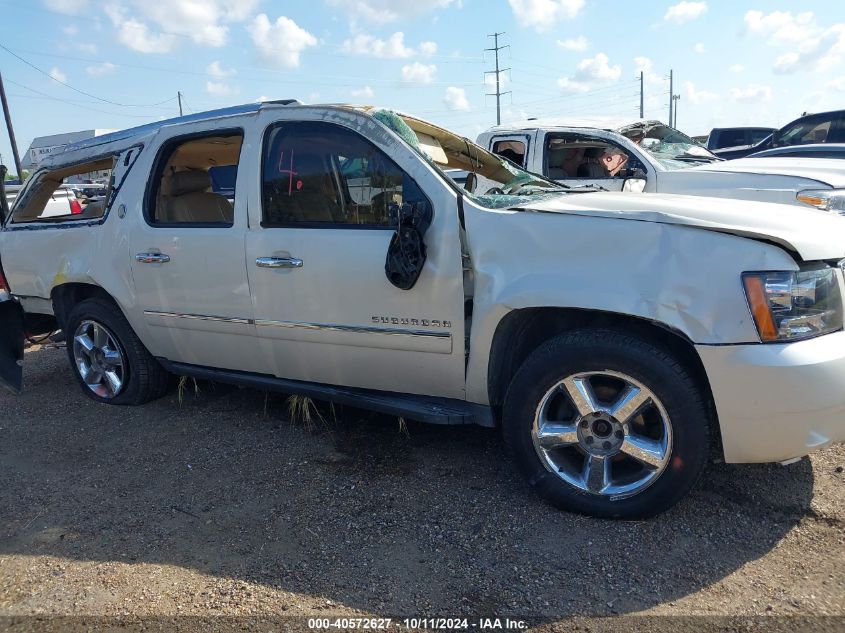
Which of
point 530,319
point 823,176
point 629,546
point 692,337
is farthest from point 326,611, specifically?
point 823,176

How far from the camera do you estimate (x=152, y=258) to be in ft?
13.6

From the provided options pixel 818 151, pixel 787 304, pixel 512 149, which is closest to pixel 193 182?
pixel 787 304

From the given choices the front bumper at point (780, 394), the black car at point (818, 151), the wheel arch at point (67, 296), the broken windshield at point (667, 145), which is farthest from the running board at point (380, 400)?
the black car at point (818, 151)

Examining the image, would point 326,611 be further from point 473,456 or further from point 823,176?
point 823,176

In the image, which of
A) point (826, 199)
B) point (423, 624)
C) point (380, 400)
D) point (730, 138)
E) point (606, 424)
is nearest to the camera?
point (423, 624)

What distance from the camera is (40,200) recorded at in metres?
5.22

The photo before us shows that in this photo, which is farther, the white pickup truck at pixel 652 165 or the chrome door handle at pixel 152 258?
the white pickup truck at pixel 652 165

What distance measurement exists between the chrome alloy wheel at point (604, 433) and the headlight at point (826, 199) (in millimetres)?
3932

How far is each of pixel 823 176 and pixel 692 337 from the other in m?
4.56

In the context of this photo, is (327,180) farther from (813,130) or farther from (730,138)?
(730,138)

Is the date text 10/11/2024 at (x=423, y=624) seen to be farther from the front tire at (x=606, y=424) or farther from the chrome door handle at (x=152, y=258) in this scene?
the chrome door handle at (x=152, y=258)

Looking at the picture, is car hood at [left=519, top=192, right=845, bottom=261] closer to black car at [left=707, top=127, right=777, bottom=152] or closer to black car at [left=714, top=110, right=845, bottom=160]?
black car at [left=714, top=110, right=845, bottom=160]

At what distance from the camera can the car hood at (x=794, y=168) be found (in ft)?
19.9

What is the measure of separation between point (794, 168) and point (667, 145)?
1.90 metres
